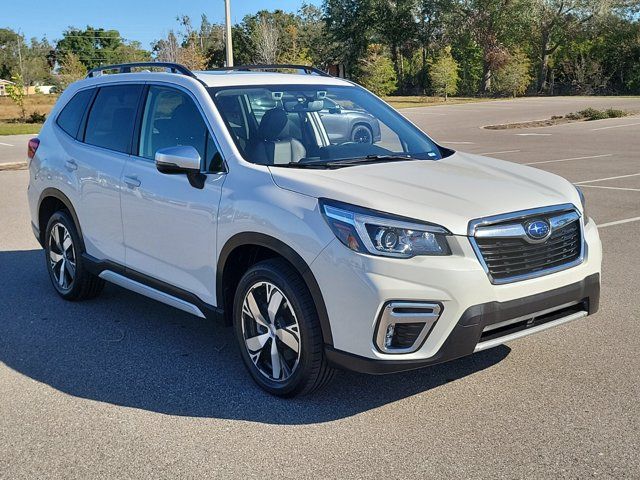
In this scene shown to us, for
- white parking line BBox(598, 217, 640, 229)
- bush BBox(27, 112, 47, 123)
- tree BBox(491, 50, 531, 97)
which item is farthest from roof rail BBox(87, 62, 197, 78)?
tree BBox(491, 50, 531, 97)

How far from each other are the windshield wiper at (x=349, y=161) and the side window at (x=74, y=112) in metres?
2.46

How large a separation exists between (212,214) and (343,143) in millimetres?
1082

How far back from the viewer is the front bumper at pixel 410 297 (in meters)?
3.41

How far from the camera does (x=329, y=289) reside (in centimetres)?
353

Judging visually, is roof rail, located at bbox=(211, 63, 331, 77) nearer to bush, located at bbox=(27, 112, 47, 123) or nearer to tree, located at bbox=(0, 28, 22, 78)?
bush, located at bbox=(27, 112, 47, 123)

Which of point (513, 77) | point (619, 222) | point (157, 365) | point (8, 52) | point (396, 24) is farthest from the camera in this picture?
point (8, 52)

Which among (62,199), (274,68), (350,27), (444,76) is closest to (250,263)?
(274,68)

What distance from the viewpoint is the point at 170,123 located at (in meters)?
4.86

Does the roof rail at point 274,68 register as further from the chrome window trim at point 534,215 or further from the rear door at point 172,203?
the chrome window trim at point 534,215

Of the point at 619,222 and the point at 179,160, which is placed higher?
the point at 179,160

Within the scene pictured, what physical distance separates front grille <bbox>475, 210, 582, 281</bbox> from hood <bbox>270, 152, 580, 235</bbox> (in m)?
0.16

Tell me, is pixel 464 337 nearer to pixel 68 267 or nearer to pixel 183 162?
pixel 183 162

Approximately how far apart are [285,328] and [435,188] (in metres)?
1.13

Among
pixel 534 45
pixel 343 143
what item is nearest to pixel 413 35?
pixel 534 45
